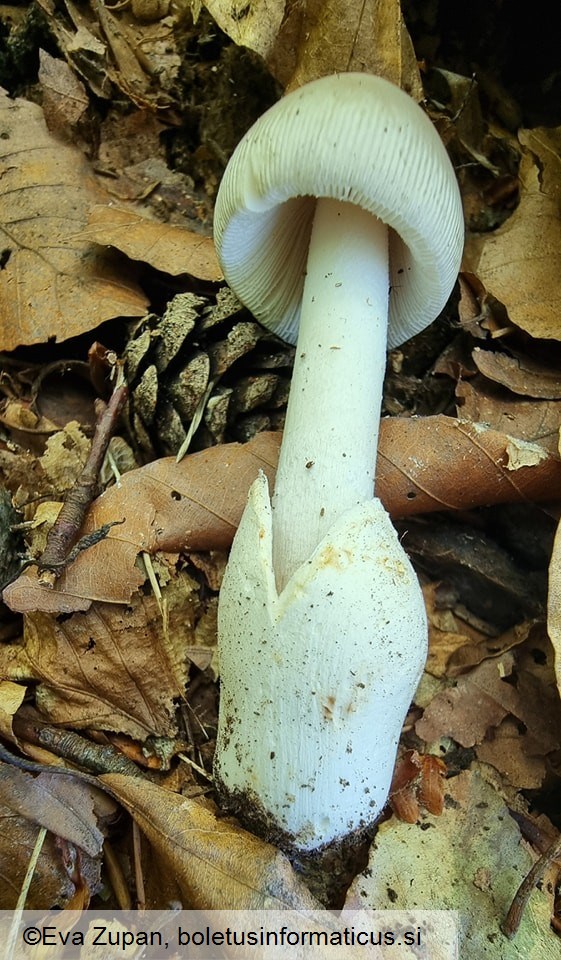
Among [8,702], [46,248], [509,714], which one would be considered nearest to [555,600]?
[509,714]

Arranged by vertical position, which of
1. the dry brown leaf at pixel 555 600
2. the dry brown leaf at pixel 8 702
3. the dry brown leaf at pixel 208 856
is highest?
the dry brown leaf at pixel 555 600

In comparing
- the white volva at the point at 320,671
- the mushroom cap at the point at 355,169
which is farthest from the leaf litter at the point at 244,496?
the mushroom cap at the point at 355,169

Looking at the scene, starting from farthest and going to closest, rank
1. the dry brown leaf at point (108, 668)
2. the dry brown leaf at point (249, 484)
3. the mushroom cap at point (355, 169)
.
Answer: the dry brown leaf at point (249, 484) < the dry brown leaf at point (108, 668) < the mushroom cap at point (355, 169)

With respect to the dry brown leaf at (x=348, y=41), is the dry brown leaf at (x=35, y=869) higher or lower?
lower

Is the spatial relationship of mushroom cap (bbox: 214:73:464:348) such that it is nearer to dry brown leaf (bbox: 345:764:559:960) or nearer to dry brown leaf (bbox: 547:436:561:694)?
dry brown leaf (bbox: 547:436:561:694)

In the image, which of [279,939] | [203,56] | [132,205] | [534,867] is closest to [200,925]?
[279,939]

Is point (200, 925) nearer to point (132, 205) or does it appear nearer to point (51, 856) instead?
point (51, 856)

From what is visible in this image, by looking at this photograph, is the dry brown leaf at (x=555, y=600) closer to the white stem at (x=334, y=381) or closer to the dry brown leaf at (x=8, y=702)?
the white stem at (x=334, y=381)
